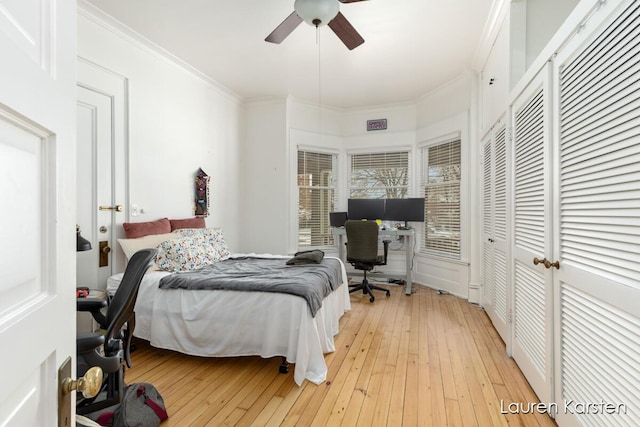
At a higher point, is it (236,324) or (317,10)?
(317,10)

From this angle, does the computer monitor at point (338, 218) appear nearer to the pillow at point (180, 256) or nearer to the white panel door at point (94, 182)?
the pillow at point (180, 256)

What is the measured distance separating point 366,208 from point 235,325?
3.08m

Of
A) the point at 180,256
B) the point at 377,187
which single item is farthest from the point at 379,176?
the point at 180,256

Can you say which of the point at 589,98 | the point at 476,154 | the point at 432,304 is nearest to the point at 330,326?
the point at 432,304

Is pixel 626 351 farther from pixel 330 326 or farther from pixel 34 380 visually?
pixel 330 326

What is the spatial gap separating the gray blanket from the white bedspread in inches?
2.0

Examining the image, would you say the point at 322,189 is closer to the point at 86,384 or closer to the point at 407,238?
the point at 407,238

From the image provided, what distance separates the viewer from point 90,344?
48.2 inches

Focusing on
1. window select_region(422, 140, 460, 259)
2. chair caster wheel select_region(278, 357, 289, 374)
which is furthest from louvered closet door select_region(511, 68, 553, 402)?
window select_region(422, 140, 460, 259)

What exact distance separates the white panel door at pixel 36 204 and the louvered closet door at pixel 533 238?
6.96 feet

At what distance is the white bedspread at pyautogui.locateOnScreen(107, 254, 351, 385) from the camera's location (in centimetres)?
218

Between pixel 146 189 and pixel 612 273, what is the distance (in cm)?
362

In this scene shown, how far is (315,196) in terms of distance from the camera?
17.4 feet

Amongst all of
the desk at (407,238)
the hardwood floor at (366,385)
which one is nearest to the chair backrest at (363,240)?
the desk at (407,238)
